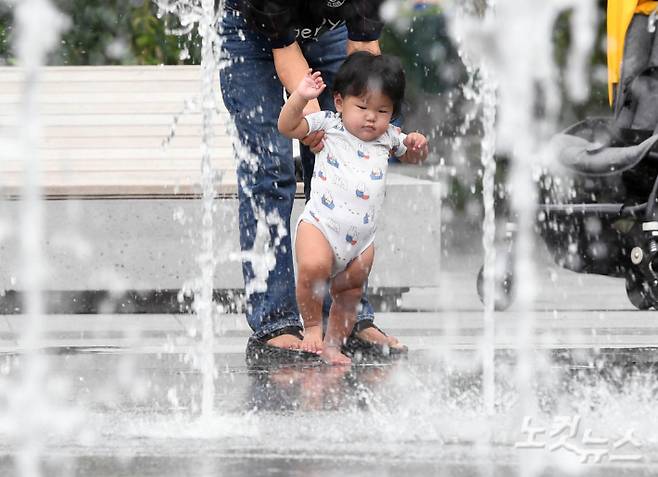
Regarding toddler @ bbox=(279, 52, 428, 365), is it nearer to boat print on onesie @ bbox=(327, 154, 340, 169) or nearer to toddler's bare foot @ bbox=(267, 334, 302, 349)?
boat print on onesie @ bbox=(327, 154, 340, 169)

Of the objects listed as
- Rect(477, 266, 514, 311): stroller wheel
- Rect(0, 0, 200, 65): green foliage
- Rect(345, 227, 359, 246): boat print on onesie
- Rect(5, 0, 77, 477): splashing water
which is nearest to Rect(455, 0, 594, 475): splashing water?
Rect(477, 266, 514, 311): stroller wheel

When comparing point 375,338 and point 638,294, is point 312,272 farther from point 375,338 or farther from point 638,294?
point 638,294

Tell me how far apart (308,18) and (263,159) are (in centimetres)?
50

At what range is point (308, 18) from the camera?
4898 mm

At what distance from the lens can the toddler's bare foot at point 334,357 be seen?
15.9ft

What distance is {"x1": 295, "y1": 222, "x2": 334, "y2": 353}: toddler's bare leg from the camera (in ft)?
15.7

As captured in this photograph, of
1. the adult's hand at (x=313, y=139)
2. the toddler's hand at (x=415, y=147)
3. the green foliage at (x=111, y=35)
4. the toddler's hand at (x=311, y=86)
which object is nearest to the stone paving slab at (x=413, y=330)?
the toddler's hand at (x=415, y=147)

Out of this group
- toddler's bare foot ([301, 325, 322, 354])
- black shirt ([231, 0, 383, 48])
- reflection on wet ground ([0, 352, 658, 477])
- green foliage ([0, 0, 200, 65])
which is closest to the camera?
reflection on wet ground ([0, 352, 658, 477])

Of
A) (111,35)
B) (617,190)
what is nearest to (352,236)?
(617,190)

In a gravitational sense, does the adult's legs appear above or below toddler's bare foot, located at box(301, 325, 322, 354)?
above

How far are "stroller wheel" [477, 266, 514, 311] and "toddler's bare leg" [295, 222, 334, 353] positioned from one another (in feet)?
7.55

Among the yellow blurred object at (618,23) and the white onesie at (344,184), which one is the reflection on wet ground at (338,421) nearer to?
the white onesie at (344,184)

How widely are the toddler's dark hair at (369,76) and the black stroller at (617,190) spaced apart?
201 centimetres

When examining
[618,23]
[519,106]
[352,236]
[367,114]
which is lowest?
[352,236]
